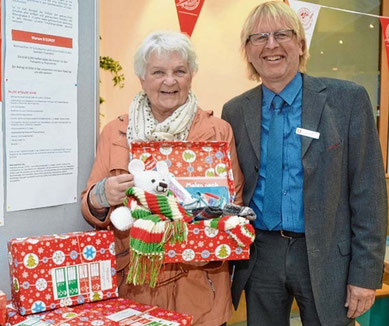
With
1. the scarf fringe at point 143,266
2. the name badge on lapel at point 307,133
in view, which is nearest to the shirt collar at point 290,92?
the name badge on lapel at point 307,133

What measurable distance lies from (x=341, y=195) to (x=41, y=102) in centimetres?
118

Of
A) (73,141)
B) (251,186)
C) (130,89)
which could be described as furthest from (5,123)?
(130,89)

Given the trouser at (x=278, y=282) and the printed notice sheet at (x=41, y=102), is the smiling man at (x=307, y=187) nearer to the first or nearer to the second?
the trouser at (x=278, y=282)

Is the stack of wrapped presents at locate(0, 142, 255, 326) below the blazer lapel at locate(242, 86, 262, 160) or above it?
below

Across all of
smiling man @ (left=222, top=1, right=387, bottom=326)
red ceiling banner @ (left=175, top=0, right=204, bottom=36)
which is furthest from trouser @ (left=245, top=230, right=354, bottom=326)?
red ceiling banner @ (left=175, top=0, right=204, bottom=36)

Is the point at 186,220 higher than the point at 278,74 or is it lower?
lower

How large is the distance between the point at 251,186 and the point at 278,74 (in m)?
0.47

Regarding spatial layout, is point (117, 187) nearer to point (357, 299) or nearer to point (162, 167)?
point (162, 167)

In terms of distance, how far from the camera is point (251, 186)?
5.75 feet

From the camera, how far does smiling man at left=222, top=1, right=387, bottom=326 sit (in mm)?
1654

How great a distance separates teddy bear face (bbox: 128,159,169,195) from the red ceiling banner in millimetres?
1899

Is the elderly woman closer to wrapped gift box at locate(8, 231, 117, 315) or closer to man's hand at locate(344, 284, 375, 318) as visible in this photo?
wrapped gift box at locate(8, 231, 117, 315)

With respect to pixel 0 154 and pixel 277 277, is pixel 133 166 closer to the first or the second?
pixel 0 154

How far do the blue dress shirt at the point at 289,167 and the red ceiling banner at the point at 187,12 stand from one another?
149 centimetres
